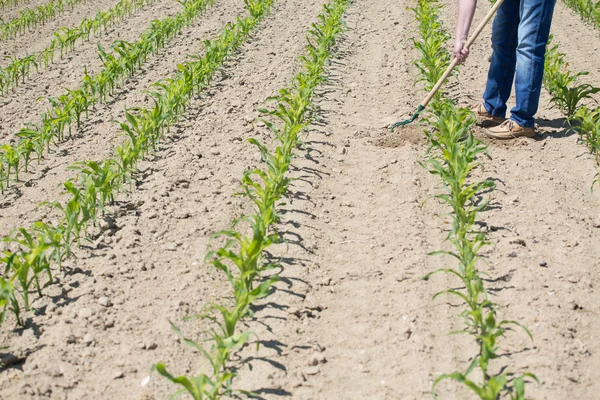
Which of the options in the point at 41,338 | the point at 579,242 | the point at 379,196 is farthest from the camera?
the point at 379,196

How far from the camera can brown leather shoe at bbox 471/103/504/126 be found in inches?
213

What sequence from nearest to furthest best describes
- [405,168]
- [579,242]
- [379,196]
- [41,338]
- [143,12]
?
[41,338], [579,242], [379,196], [405,168], [143,12]

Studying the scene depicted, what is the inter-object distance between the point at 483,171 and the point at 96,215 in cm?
244

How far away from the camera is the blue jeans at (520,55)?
4.81m

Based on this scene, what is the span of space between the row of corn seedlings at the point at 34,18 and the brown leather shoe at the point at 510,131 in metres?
6.03

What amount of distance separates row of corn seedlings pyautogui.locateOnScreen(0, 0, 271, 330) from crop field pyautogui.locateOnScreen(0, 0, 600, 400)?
0.02m

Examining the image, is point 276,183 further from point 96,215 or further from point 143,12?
point 143,12

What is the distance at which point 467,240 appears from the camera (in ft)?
11.8

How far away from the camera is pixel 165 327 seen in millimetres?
3189

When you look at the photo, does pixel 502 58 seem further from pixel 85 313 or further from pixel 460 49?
pixel 85 313

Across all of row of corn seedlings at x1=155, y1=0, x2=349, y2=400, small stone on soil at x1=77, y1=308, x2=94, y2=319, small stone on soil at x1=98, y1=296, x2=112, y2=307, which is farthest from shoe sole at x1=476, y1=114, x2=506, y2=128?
small stone on soil at x1=77, y1=308, x2=94, y2=319

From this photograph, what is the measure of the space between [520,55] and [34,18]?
6424 millimetres

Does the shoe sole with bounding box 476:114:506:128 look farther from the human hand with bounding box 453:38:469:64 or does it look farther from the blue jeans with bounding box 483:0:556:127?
the human hand with bounding box 453:38:469:64

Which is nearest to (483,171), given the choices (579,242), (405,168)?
(405,168)
